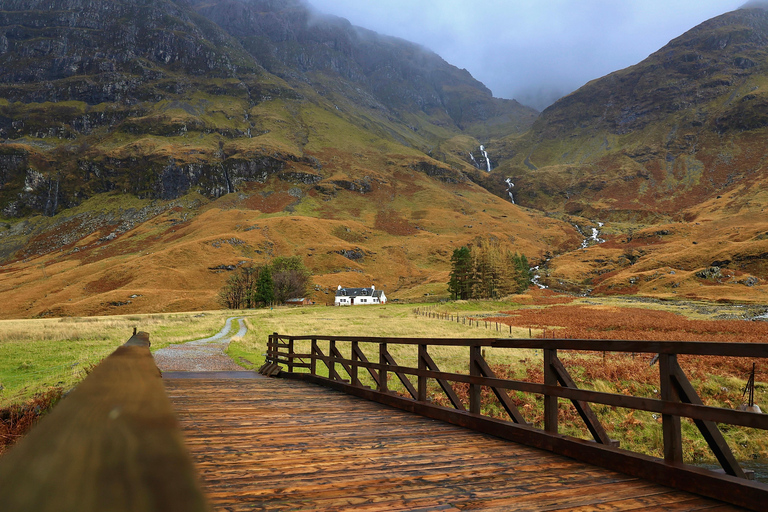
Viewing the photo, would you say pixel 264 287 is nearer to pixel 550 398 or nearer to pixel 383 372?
pixel 383 372

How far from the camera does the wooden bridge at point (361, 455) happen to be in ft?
2.37

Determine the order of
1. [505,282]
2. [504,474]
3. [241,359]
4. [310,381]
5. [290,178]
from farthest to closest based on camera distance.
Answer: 1. [290,178]
2. [505,282]
3. [241,359]
4. [310,381]
5. [504,474]

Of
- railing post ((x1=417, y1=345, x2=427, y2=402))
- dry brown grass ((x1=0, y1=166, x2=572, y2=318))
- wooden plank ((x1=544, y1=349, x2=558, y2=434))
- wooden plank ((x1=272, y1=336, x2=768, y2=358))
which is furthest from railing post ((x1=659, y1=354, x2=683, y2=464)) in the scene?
dry brown grass ((x1=0, y1=166, x2=572, y2=318))

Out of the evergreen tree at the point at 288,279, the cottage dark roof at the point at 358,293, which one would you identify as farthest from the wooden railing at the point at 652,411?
the cottage dark roof at the point at 358,293

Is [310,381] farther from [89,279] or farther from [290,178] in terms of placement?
[290,178]

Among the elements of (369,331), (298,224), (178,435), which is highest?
(298,224)

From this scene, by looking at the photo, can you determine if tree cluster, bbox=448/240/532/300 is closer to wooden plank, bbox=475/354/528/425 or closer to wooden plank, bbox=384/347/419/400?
wooden plank, bbox=384/347/419/400

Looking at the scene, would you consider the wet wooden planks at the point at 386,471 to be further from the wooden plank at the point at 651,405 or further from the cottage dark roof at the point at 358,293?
the cottage dark roof at the point at 358,293

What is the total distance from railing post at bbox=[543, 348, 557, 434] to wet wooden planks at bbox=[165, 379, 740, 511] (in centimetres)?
40

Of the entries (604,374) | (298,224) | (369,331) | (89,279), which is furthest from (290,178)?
(604,374)

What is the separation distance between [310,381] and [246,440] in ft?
24.5

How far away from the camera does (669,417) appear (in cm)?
458

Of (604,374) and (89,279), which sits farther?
(89,279)

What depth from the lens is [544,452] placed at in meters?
5.47
